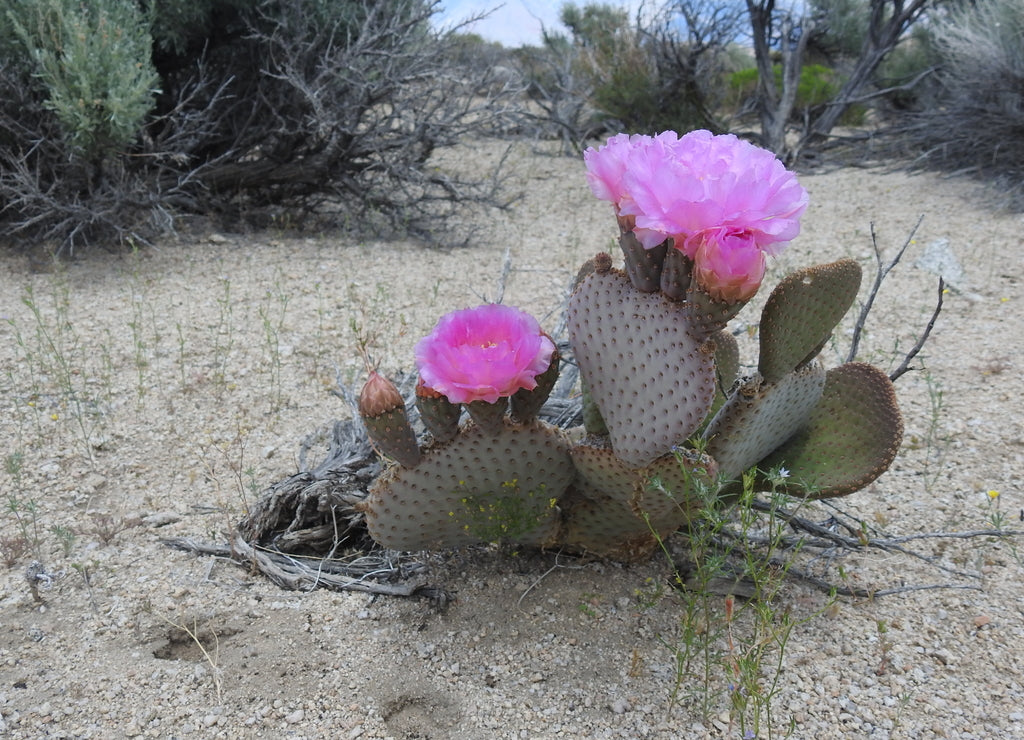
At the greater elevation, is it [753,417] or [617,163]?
[617,163]

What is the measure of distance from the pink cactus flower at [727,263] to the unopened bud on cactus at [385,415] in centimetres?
70

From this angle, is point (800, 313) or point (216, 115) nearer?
point (800, 313)

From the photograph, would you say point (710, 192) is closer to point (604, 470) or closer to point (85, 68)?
point (604, 470)

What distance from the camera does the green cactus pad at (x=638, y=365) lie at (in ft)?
5.90

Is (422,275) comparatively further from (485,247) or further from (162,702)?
(162,702)

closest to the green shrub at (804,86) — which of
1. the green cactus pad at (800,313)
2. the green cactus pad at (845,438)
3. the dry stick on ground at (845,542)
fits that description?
the dry stick on ground at (845,542)

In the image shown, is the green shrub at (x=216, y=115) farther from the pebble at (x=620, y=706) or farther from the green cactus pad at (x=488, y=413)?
the pebble at (x=620, y=706)

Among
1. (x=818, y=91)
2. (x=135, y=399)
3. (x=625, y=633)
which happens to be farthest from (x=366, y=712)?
(x=818, y=91)

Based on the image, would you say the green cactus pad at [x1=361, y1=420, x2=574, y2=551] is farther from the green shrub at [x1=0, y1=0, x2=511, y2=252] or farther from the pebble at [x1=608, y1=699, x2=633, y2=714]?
the green shrub at [x1=0, y1=0, x2=511, y2=252]

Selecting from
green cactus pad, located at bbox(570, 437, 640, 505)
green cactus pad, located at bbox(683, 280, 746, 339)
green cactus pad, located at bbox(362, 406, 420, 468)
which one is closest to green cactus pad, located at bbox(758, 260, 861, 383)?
green cactus pad, located at bbox(683, 280, 746, 339)

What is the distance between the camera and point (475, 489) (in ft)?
6.77

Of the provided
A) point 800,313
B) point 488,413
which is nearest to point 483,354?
point 488,413

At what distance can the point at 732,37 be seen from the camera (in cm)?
889

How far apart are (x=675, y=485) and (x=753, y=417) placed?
0.24 meters
